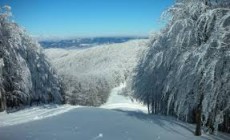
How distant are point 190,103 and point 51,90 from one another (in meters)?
25.9

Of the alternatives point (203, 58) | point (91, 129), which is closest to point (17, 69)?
point (91, 129)

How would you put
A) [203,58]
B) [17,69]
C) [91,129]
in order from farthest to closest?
[17,69]
[203,58]
[91,129]

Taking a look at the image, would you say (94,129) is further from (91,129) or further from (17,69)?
(17,69)

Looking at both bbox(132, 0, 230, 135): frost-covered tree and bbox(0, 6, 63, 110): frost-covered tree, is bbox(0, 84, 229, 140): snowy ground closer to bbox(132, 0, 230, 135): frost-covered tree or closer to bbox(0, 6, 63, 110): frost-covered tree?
bbox(132, 0, 230, 135): frost-covered tree

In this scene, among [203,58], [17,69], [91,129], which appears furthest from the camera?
[17,69]

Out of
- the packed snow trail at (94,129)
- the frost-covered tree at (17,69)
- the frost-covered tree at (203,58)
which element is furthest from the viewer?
the frost-covered tree at (17,69)

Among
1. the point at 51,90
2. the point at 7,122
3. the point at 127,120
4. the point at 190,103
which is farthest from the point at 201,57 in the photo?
the point at 51,90

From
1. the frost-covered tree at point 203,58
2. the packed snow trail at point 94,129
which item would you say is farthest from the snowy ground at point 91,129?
the frost-covered tree at point 203,58

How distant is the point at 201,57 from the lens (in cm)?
1290

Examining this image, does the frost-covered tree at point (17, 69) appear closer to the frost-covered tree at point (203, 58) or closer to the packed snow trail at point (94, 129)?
the packed snow trail at point (94, 129)

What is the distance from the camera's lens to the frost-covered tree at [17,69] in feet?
69.6

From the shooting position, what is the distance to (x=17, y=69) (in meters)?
23.0

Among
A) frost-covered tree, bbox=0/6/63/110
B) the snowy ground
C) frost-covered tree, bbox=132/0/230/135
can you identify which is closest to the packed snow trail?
the snowy ground

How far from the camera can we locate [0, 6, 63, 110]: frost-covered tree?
69.6 ft
